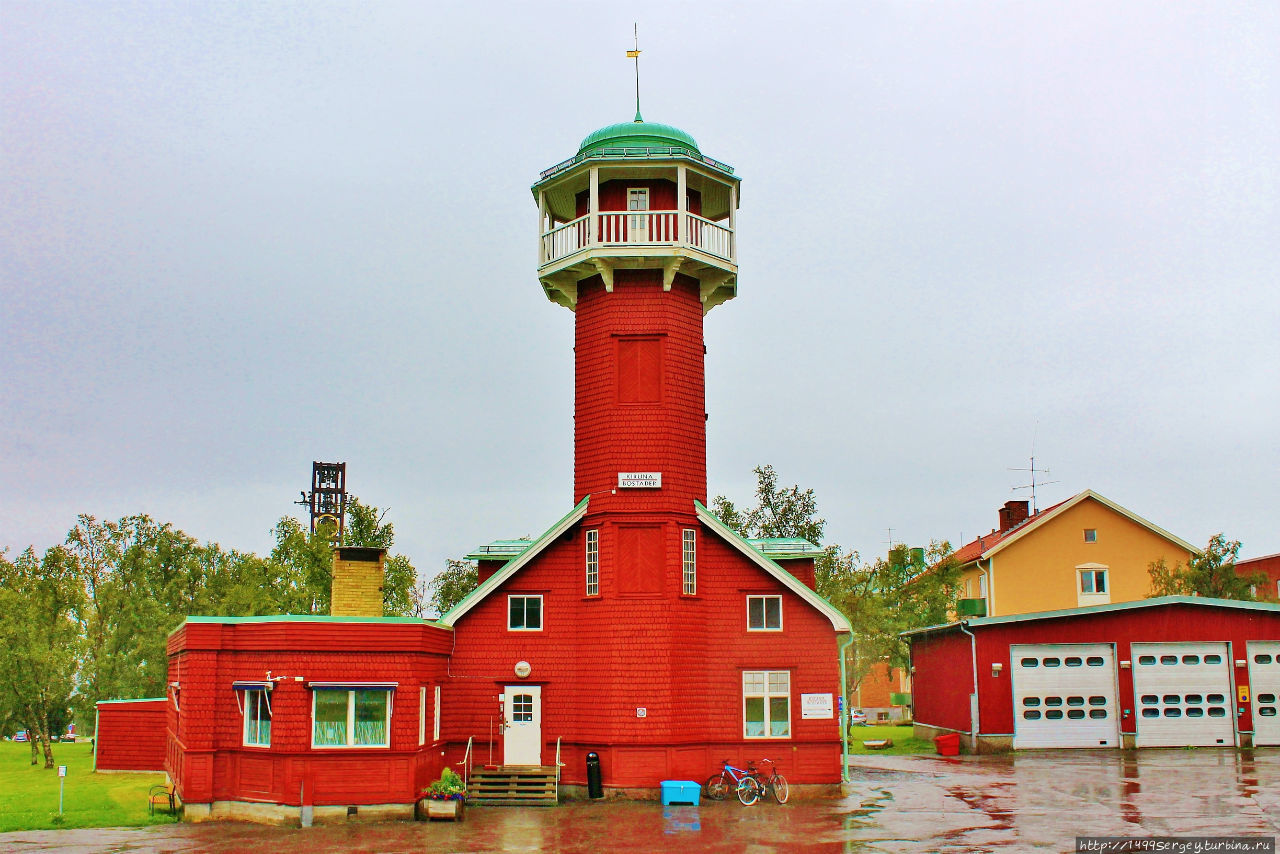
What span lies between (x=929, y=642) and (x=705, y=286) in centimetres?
1903

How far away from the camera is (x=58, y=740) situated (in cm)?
6359

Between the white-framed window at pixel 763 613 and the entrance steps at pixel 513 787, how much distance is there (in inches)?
239

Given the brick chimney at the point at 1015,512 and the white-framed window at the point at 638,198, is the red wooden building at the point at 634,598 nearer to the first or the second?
the white-framed window at the point at 638,198

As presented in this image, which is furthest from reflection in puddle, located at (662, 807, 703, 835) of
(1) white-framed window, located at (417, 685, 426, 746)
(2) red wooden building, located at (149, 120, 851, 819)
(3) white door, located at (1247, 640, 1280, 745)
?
(3) white door, located at (1247, 640, 1280, 745)

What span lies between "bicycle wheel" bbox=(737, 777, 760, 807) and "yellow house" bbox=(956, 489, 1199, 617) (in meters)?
22.9

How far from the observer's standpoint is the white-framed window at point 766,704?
2722 cm

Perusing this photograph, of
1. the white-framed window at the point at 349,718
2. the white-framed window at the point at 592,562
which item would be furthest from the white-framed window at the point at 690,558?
the white-framed window at the point at 349,718

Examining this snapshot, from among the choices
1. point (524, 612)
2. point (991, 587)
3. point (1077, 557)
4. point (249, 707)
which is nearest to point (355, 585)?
point (524, 612)

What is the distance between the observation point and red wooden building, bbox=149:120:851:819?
2648cm

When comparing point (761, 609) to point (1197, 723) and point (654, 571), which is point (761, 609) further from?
point (1197, 723)

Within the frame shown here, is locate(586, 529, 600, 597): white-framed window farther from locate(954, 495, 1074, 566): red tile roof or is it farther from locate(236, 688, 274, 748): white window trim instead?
locate(954, 495, 1074, 566): red tile roof

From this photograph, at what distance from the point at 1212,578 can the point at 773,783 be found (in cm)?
2127

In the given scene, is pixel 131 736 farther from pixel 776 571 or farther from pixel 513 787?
pixel 776 571

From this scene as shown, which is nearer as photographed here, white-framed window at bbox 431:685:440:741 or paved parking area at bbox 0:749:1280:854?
paved parking area at bbox 0:749:1280:854
